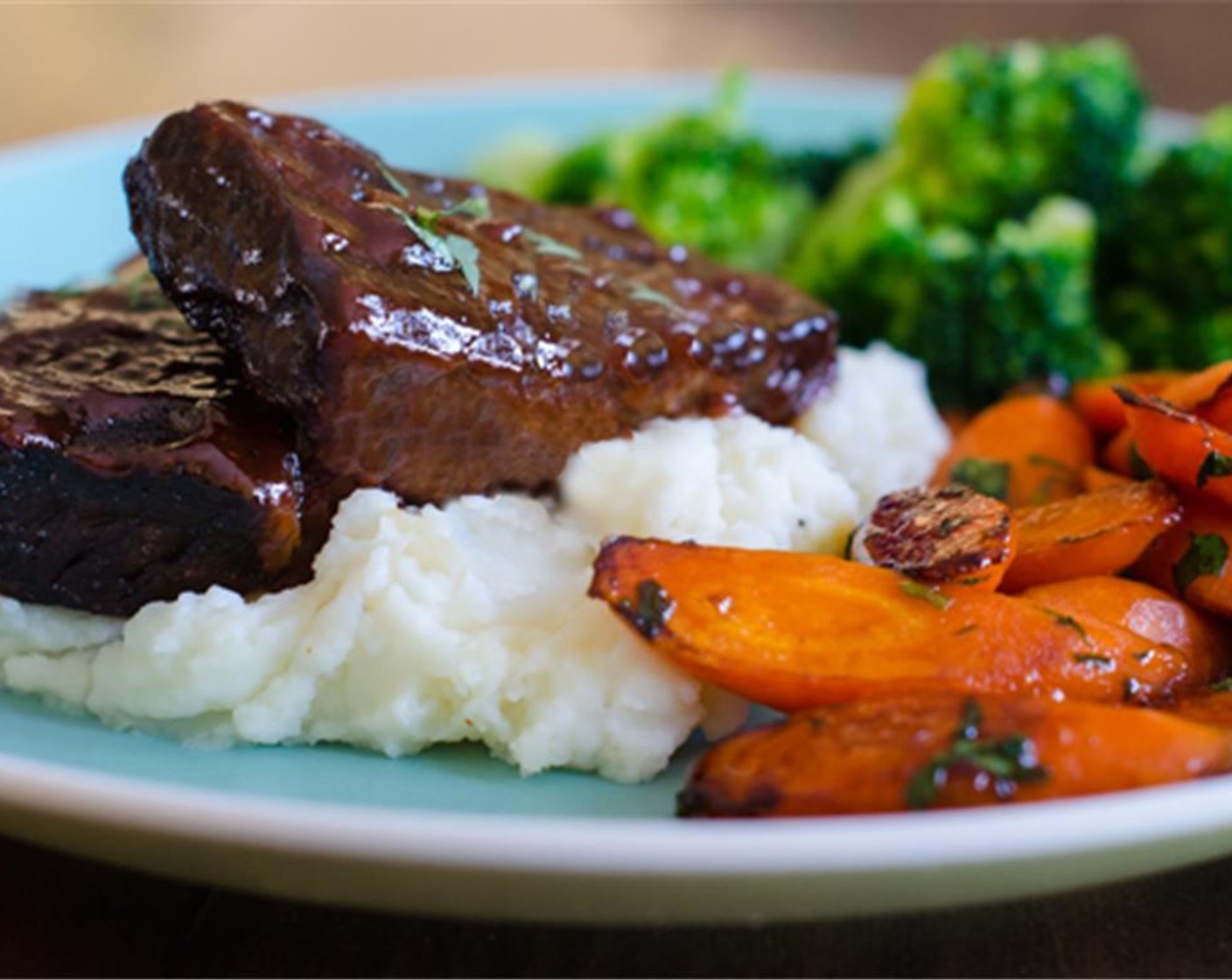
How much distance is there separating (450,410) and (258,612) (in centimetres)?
58

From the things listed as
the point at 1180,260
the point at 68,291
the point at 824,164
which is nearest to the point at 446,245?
the point at 68,291

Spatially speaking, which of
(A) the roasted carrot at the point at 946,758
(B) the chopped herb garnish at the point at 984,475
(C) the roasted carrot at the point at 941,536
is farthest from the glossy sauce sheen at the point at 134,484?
(B) the chopped herb garnish at the point at 984,475

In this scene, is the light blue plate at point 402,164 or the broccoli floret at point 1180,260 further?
the broccoli floret at point 1180,260

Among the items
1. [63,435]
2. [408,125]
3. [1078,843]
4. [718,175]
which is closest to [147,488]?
[63,435]

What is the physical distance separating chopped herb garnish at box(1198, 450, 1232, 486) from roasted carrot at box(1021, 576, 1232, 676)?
27 centimetres

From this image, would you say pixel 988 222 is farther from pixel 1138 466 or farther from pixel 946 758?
pixel 946 758

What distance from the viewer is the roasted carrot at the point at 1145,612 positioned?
9.58 feet

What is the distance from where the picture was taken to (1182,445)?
3.06 meters

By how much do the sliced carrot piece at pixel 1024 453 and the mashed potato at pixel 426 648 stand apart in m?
0.86

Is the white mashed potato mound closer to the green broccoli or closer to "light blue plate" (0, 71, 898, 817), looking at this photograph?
the green broccoli

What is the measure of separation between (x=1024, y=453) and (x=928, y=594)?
4.30 ft

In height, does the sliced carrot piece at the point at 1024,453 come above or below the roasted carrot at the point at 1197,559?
below

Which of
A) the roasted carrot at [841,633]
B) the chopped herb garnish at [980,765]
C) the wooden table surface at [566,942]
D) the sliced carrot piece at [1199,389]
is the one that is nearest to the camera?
the chopped herb garnish at [980,765]

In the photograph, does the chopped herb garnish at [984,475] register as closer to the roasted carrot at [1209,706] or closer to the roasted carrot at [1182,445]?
the roasted carrot at [1182,445]
